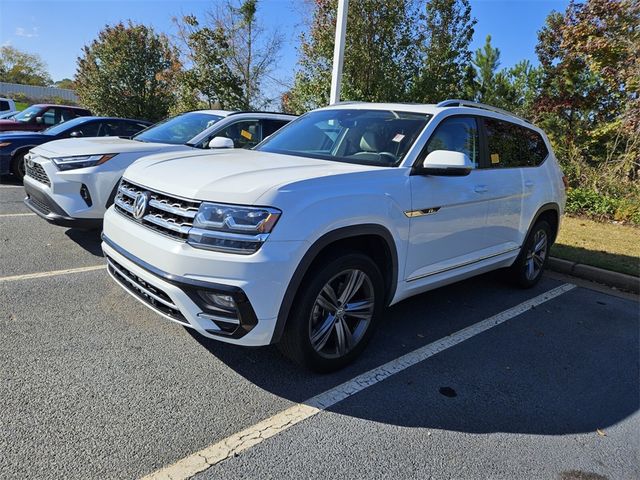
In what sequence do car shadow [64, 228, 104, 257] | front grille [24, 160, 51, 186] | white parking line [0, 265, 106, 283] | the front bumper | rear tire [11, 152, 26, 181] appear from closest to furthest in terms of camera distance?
1. the front bumper
2. white parking line [0, 265, 106, 283]
3. front grille [24, 160, 51, 186]
4. car shadow [64, 228, 104, 257]
5. rear tire [11, 152, 26, 181]

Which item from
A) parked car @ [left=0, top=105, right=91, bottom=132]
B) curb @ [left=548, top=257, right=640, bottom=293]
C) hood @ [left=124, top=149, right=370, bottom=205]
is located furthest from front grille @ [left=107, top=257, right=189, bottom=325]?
parked car @ [left=0, top=105, right=91, bottom=132]

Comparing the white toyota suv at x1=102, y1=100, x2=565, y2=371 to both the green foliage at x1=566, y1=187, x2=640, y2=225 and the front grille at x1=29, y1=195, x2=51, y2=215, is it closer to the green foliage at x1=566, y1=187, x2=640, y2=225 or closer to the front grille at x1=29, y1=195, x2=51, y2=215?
the front grille at x1=29, y1=195, x2=51, y2=215

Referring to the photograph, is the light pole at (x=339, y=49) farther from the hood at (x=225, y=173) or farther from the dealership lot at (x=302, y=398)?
the dealership lot at (x=302, y=398)

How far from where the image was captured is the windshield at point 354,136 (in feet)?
11.8

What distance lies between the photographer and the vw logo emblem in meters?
3.02

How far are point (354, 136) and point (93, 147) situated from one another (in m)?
3.24

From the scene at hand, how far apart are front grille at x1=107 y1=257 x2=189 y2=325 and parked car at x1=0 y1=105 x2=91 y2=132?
10853mm

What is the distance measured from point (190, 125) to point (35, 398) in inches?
196

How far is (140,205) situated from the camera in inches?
120

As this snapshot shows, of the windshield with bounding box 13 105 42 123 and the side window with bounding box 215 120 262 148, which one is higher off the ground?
the side window with bounding box 215 120 262 148

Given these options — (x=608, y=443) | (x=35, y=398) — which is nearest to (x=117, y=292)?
(x=35, y=398)

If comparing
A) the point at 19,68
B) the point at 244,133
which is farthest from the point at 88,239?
the point at 19,68

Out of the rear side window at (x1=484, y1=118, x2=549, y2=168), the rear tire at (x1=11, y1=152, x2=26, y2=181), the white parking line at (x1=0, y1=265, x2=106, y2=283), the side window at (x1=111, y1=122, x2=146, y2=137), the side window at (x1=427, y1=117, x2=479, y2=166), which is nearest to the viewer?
the side window at (x1=427, y1=117, x2=479, y2=166)

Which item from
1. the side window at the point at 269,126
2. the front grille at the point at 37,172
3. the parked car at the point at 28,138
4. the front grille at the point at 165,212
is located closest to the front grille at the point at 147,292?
the front grille at the point at 165,212
